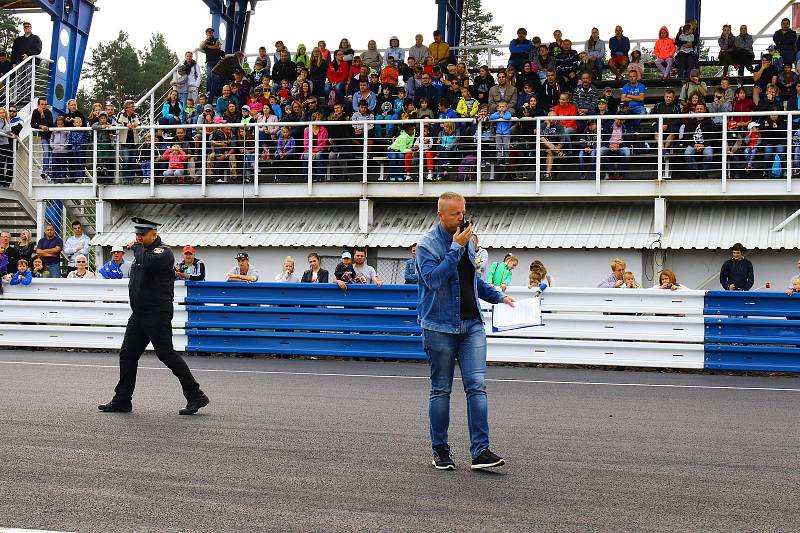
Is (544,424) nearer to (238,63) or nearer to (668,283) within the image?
(668,283)

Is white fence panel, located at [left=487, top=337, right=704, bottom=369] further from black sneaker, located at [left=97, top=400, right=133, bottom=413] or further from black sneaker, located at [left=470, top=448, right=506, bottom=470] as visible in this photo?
black sneaker, located at [left=470, top=448, right=506, bottom=470]

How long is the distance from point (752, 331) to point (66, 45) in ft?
61.9

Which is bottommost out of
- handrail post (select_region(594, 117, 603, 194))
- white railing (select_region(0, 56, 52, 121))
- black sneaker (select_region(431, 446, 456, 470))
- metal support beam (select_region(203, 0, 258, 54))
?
black sneaker (select_region(431, 446, 456, 470))

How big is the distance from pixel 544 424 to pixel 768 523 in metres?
3.81

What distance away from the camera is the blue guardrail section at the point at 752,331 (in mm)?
15141

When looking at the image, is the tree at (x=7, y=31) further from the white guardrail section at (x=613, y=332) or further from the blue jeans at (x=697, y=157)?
the white guardrail section at (x=613, y=332)

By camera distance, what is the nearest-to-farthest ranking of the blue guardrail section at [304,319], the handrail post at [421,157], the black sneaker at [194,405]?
the black sneaker at [194,405]
the blue guardrail section at [304,319]
the handrail post at [421,157]

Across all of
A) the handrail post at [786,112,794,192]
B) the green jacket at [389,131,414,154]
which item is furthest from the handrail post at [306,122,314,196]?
the handrail post at [786,112,794,192]

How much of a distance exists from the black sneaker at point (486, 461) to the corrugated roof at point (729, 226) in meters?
15.3

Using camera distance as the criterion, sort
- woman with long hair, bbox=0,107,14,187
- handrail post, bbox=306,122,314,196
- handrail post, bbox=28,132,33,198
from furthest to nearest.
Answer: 1. woman with long hair, bbox=0,107,14,187
2. handrail post, bbox=28,132,33,198
3. handrail post, bbox=306,122,314,196

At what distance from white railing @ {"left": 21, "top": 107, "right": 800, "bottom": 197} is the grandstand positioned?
0.05 m

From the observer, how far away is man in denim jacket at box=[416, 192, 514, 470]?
7.39 m

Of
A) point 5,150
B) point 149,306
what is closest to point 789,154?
point 149,306

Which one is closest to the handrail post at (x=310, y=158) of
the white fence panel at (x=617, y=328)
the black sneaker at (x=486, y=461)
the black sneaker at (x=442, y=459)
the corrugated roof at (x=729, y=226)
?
the corrugated roof at (x=729, y=226)
